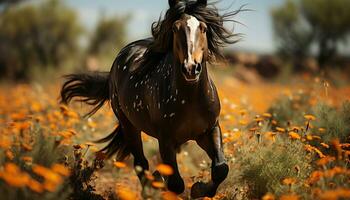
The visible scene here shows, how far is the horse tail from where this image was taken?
692 cm

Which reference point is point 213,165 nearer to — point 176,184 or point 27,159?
point 176,184

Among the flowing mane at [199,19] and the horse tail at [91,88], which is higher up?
the flowing mane at [199,19]

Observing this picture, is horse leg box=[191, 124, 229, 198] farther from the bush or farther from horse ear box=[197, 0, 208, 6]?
horse ear box=[197, 0, 208, 6]

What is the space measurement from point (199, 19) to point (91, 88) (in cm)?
296

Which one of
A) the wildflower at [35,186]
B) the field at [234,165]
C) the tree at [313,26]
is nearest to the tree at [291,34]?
the tree at [313,26]

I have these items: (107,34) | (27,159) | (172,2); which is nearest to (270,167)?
(172,2)

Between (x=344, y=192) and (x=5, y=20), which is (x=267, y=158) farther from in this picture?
(x=5, y=20)

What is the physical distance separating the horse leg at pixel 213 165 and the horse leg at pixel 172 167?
127 mm

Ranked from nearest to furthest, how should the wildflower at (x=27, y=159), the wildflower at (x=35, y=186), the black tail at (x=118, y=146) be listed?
the wildflower at (x=35, y=186), the wildflower at (x=27, y=159), the black tail at (x=118, y=146)

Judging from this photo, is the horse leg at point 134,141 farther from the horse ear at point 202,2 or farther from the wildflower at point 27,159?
the horse ear at point 202,2

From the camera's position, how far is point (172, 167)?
4.55 m

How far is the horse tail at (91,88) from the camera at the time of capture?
22.7 feet

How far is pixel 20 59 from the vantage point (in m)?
26.7

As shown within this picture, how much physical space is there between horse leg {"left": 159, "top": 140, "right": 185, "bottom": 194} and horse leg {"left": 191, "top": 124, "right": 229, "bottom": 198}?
0.13 m
